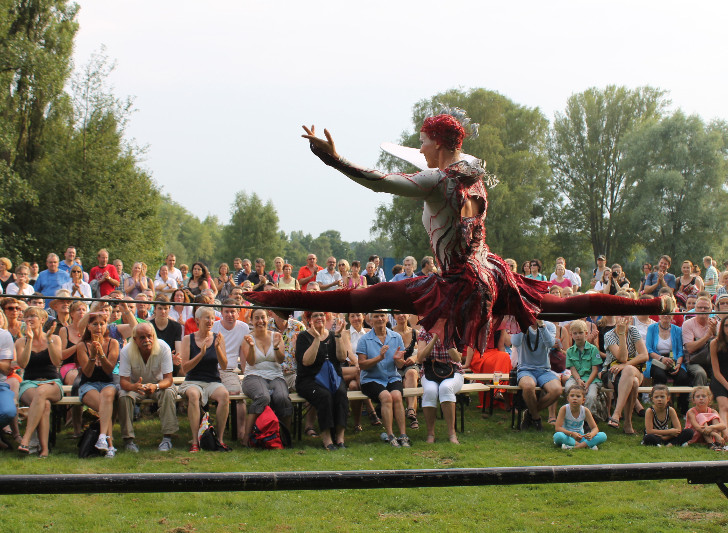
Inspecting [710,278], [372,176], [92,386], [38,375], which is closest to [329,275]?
[92,386]

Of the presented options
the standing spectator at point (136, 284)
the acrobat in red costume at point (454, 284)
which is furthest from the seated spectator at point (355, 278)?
the acrobat in red costume at point (454, 284)

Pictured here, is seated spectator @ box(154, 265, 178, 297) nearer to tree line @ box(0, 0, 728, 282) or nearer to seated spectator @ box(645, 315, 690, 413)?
seated spectator @ box(645, 315, 690, 413)

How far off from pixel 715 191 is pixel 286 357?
99.2 ft

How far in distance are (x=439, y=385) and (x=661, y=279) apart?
4.94 meters

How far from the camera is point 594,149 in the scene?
36625mm

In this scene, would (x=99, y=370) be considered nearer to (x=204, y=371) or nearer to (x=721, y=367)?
(x=204, y=371)

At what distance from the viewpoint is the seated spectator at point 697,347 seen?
7.07m

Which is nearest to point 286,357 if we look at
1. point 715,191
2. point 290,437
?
point 290,437

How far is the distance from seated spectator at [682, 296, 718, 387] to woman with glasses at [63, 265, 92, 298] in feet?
21.4

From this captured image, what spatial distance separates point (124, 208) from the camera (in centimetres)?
1955

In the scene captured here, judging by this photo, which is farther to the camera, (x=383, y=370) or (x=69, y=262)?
(x=69, y=262)

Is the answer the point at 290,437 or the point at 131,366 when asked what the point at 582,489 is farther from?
the point at 131,366

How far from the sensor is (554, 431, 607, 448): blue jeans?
616cm

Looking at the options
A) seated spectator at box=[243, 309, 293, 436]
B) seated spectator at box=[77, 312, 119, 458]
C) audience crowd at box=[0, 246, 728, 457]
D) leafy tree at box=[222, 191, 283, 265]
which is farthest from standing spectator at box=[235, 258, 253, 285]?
leafy tree at box=[222, 191, 283, 265]
